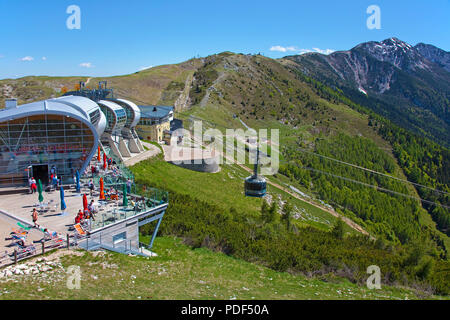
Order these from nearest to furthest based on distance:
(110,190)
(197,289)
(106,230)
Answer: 1. (197,289)
2. (106,230)
3. (110,190)

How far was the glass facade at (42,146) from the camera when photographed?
24.2 meters

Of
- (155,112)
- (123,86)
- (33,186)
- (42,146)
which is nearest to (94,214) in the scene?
(33,186)

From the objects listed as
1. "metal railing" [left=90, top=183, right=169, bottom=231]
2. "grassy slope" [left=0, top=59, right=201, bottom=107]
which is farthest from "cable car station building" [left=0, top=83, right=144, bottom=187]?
"grassy slope" [left=0, top=59, right=201, bottom=107]

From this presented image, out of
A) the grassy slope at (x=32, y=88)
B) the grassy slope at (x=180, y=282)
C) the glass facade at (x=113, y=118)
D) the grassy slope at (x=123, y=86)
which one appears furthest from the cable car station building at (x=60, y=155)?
the grassy slope at (x=32, y=88)

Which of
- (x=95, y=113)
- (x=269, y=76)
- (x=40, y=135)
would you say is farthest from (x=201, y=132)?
(x=269, y=76)

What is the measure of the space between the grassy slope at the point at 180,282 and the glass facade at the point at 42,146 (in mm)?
10843

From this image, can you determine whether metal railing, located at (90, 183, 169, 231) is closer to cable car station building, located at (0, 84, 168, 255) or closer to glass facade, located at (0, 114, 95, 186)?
cable car station building, located at (0, 84, 168, 255)

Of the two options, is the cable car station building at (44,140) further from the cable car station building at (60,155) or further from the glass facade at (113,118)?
the glass facade at (113,118)

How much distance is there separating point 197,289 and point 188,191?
24.6 meters

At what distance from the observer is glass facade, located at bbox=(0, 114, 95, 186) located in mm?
24203

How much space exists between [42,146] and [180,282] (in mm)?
16182

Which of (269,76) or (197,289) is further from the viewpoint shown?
(269,76)
